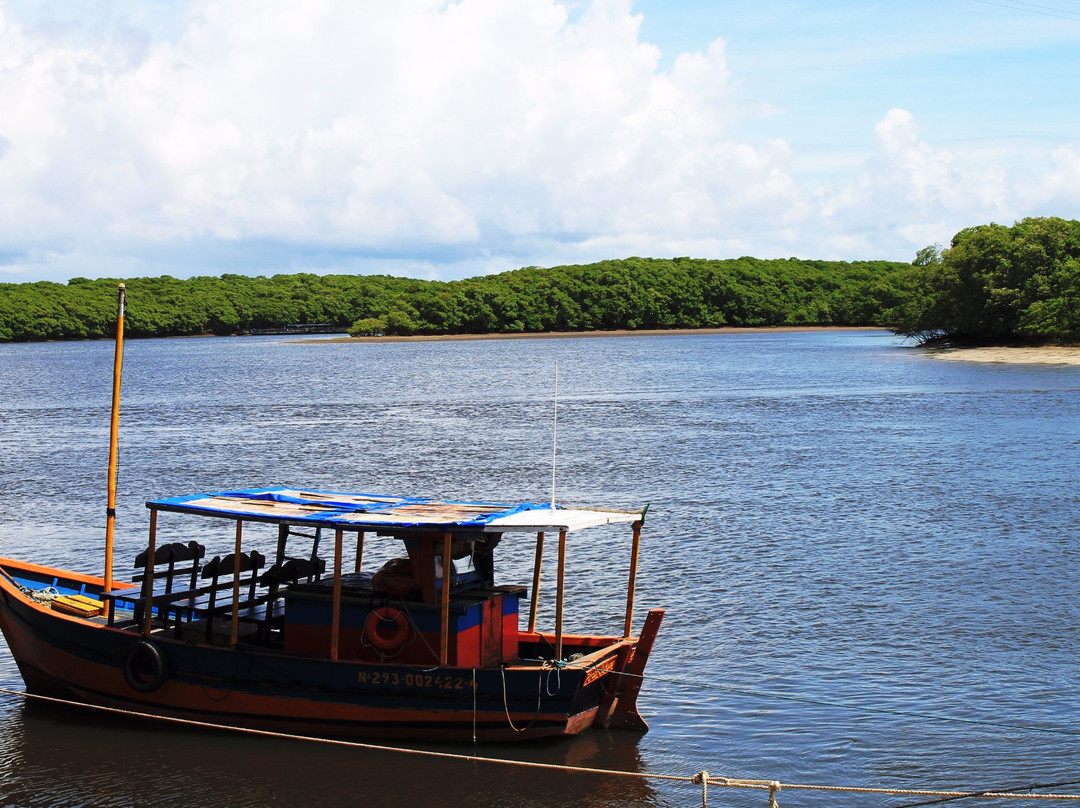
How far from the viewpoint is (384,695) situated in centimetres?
1305

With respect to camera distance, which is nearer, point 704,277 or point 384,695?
point 384,695

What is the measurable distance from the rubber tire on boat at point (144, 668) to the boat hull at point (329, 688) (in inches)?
0.5

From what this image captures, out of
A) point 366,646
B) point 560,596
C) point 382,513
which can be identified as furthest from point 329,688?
point 560,596

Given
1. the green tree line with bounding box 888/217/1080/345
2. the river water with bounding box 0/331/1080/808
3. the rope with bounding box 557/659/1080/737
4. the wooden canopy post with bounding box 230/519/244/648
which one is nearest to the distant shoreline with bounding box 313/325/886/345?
the green tree line with bounding box 888/217/1080/345

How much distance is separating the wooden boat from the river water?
0.45 m

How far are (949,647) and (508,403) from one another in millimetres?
44234

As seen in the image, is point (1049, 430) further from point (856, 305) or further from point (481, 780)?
point (856, 305)

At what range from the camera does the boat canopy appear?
12703 mm

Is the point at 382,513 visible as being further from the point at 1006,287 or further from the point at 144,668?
the point at 1006,287

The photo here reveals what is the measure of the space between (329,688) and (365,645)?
25.2 inches

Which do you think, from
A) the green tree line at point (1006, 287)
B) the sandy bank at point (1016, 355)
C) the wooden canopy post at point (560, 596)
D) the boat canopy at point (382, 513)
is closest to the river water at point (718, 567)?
the wooden canopy post at point (560, 596)

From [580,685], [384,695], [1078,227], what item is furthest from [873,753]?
[1078,227]

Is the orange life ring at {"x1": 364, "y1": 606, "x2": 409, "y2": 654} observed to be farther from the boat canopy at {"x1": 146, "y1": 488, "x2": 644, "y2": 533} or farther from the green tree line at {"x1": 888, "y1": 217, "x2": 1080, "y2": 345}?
the green tree line at {"x1": 888, "y1": 217, "x2": 1080, "y2": 345}

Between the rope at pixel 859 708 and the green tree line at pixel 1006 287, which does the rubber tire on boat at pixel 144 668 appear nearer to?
the rope at pixel 859 708
